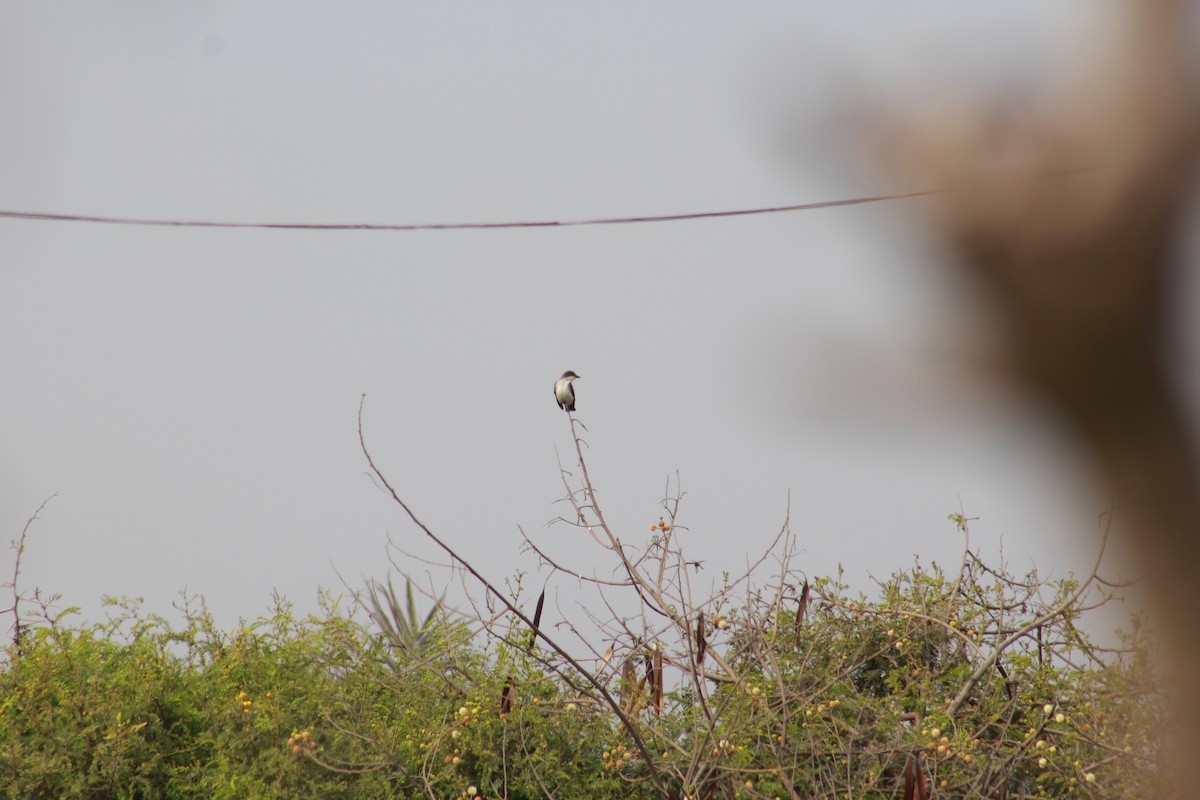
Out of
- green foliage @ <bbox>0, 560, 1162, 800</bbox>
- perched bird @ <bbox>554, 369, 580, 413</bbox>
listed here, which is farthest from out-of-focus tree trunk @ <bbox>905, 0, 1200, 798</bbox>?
perched bird @ <bbox>554, 369, 580, 413</bbox>

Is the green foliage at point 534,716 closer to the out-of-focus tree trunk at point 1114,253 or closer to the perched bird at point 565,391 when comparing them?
the perched bird at point 565,391

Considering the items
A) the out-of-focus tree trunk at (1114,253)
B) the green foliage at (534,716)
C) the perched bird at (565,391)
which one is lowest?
the out-of-focus tree trunk at (1114,253)

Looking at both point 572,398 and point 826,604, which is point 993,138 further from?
point 572,398

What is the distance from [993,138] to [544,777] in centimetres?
619

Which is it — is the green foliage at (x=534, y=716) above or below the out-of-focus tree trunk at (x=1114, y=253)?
above

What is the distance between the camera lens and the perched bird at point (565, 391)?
9008 millimetres

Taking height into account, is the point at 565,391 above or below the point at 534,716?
above

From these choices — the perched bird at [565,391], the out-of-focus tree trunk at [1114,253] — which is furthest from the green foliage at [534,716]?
the out-of-focus tree trunk at [1114,253]

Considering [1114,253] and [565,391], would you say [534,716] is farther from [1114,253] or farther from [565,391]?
[1114,253]

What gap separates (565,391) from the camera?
9.00 m

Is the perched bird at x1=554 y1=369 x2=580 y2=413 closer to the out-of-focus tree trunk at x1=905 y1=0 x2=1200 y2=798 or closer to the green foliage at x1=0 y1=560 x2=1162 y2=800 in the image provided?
the green foliage at x1=0 y1=560 x2=1162 y2=800

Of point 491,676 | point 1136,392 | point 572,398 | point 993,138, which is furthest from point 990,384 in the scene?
point 572,398

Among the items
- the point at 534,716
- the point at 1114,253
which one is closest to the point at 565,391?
the point at 534,716

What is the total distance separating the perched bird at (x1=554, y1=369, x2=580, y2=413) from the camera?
9.01m
